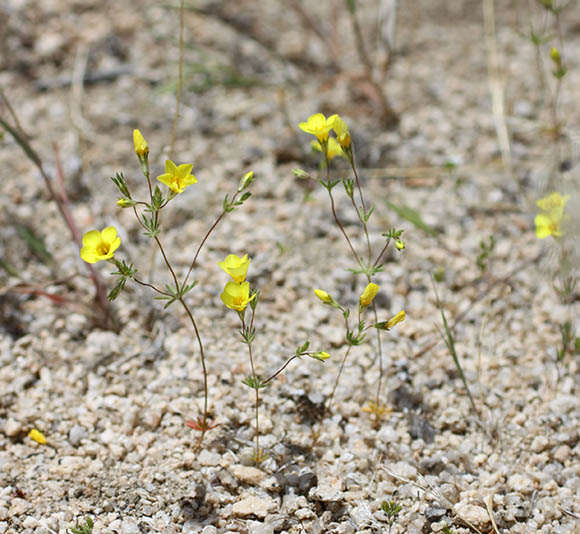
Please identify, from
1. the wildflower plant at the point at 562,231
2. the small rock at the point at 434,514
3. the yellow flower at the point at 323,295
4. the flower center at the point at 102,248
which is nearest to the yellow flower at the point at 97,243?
the flower center at the point at 102,248

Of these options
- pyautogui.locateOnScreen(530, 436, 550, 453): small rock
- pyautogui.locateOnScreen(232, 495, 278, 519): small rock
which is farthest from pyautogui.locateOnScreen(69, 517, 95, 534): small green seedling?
pyautogui.locateOnScreen(530, 436, 550, 453): small rock

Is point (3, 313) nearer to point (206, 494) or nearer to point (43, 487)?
point (43, 487)

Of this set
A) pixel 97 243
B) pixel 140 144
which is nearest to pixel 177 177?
pixel 140 144

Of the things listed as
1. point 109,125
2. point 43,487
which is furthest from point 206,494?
point 109,125

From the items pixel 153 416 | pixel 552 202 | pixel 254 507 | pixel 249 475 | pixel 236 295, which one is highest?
pixel 552 202

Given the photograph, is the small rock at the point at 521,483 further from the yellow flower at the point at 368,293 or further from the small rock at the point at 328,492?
the yellow flower at the point at 368,293

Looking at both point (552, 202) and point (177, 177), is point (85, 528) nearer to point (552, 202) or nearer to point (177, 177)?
point (177, 177)
